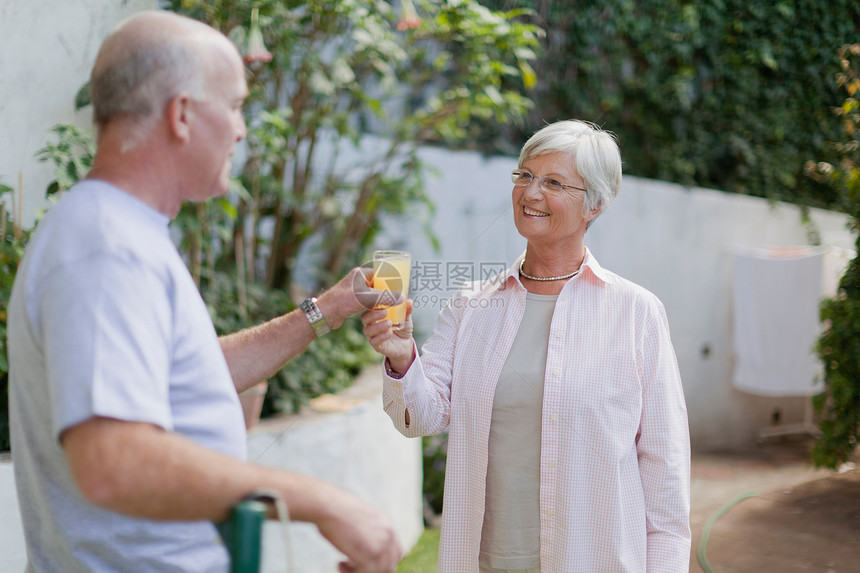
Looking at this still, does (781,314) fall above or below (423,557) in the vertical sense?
above

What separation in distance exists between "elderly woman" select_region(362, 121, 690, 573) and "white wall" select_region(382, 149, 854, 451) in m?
3.30

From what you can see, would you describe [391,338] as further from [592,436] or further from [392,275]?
[592,436]

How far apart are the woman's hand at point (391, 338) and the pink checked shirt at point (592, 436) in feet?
0.12

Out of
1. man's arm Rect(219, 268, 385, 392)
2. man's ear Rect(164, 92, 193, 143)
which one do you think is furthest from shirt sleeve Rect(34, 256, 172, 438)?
man's arm Rect(219, 268, 385, 392)

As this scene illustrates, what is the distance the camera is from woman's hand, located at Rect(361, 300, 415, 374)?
162 centimetres

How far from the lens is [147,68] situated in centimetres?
98

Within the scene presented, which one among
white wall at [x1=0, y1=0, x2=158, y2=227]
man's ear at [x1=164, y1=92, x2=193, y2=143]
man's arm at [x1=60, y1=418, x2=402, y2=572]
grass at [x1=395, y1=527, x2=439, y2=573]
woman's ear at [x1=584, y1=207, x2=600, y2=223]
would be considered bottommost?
grass at [x1=395, y1=527, x2=439, y2=573]

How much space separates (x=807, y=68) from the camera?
5500mm

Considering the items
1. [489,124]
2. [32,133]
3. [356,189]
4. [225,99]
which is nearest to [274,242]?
[356,189]

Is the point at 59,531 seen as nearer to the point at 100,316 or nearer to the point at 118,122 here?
the point at 100,316

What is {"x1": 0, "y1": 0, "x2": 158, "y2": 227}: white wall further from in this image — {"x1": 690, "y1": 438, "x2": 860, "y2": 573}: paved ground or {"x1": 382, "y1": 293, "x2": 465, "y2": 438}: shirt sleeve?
{"x1": 690, "y1": 438, "x2": 860, "y2": 573}: paved ground

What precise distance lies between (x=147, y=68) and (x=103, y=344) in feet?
1.19

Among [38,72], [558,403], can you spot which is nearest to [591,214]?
[558,403]

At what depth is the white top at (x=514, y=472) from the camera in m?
1.75
